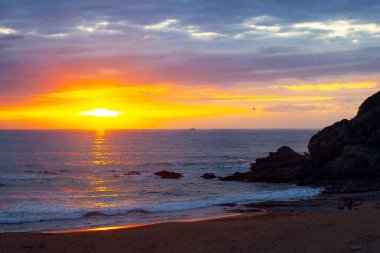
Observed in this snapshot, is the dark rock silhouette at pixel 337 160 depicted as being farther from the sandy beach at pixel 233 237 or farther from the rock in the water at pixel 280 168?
the sandy beach at pixel 233 237

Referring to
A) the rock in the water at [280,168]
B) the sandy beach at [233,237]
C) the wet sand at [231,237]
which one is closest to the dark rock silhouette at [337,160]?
the rock in the water at [280,168]

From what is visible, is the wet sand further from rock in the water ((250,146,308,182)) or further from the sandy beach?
rock in the water ((250,146,308,182))

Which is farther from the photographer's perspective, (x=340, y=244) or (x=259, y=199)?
(x=259, y=199)


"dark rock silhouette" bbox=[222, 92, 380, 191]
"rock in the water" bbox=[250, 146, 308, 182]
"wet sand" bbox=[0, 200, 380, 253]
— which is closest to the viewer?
"wet sand" bbox=[0, 200, 380, 253]

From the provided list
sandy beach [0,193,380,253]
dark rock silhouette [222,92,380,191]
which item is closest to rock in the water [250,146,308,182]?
dark rock silhouette [222,92,380,191]

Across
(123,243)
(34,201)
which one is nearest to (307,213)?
(123,243)

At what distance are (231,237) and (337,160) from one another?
95.0 ft

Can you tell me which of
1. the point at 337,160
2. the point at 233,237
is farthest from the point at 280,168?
the point at 233,237

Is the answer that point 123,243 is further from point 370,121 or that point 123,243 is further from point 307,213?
point 370,121

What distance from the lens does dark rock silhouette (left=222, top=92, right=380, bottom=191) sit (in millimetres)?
43219

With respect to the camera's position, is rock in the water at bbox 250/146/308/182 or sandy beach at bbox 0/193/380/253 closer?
sandy beach at bbox 0/193/380/253

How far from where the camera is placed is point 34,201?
34.0m

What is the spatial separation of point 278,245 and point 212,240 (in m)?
2.59

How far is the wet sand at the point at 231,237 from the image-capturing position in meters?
16.5
